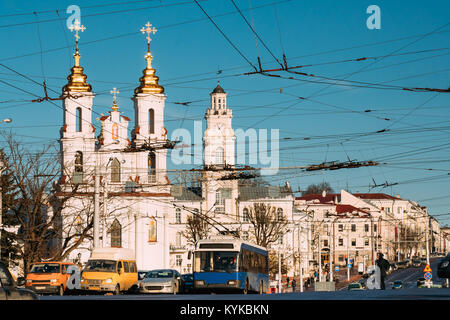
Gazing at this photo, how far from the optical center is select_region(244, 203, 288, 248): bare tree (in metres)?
93.3

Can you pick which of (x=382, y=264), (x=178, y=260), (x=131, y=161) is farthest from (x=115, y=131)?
(x=382, y=264)

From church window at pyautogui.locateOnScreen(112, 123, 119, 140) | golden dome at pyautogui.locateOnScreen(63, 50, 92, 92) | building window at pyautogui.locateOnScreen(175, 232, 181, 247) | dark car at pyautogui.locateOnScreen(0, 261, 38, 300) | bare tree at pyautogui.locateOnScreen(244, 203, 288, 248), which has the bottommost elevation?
dark car at pyautogui.locateOnScreen(0, 261, 38, 300)

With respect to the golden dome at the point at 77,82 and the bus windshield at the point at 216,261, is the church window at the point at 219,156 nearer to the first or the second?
the golden dome at the point at 77,82

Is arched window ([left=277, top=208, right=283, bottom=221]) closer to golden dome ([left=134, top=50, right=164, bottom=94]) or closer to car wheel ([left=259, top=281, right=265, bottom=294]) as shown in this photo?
golden dome ([left=134, top=50, right=164, bottom=94])

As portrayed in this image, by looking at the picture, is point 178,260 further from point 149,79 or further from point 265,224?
point 149,79

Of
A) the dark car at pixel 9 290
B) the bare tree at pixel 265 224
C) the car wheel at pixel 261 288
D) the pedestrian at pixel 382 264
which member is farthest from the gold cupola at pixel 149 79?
the dark car at pixel 9 290

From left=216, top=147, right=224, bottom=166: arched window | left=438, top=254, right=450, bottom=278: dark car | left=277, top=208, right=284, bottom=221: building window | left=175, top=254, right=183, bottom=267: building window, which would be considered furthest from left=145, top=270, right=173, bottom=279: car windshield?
left=216, top=147, right=224, bottom=166: arched window

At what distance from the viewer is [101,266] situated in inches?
1474

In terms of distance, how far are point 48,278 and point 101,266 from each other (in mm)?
2492
